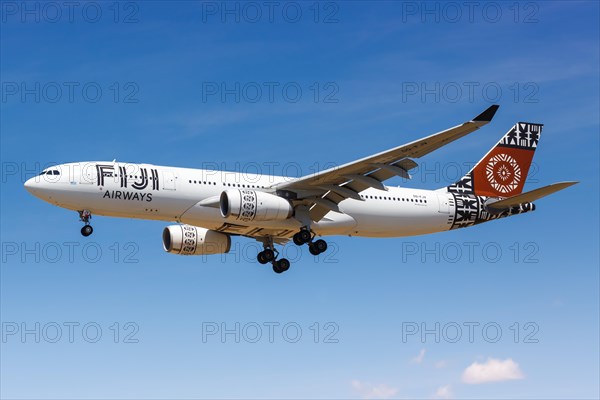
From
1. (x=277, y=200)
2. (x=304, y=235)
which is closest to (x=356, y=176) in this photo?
(x=277, y=200)

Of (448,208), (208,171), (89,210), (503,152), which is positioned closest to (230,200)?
(208,171)

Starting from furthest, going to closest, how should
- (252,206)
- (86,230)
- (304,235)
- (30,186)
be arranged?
1. (304,235)
2. (86,230)
3. (252,206)
4. (30,186)

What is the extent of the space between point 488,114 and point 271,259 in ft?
52.4

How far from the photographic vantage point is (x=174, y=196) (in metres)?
44.9

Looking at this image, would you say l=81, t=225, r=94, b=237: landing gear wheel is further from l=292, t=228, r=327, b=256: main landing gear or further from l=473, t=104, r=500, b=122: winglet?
l=473, t=104, r=500, b=122: winglet

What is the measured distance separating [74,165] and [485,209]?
64.0ft

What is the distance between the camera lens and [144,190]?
4459 cm

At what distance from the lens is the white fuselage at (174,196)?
44.3m

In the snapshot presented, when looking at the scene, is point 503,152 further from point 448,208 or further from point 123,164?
point 123,164

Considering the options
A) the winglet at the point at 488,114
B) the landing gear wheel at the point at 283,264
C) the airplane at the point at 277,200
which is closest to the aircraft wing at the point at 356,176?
the airplane at the point at 277,200

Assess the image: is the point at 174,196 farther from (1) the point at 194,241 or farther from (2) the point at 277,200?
(1) the point at 194,241

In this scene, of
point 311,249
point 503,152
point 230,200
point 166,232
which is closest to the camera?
point 230,200

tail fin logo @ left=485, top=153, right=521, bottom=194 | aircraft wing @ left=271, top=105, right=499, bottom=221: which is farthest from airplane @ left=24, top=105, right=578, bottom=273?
tail fin logo @ left=485, top=153, right=521, bottom=194

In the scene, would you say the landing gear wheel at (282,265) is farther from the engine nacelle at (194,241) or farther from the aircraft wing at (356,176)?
the aircraft wing at (356,176)
